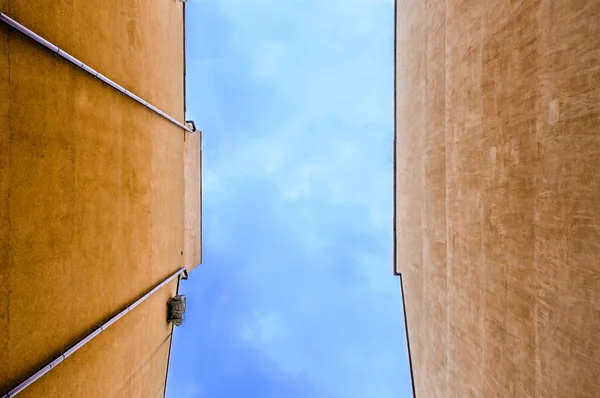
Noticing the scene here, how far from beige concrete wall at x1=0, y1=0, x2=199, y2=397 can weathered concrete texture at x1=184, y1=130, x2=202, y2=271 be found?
261 cm

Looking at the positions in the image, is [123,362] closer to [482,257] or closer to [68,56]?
[68,56]

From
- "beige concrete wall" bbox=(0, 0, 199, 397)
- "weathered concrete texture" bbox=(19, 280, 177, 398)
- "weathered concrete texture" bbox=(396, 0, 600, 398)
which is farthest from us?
"weathered concrete texture" bbox=(19, 280, 177, 398)

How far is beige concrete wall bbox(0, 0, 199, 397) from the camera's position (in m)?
4.90

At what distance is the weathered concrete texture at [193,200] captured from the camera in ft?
45.4

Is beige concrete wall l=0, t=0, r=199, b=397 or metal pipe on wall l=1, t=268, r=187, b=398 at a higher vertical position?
beige concrete wall l=0, t=0, r=199, b=397

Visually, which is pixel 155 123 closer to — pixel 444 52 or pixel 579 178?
pixel 444 52

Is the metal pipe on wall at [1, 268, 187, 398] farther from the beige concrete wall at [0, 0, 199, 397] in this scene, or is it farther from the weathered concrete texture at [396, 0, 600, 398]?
the weathered concrete texture at [396, 0, 600, 398]

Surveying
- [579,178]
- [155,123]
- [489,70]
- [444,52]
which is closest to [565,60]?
[579,178]

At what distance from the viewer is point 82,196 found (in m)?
6.54

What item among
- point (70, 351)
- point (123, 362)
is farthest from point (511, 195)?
point (123, 362)

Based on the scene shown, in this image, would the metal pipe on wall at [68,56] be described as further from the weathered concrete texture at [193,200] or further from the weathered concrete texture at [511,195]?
the weathered concrete texture at [511,195]

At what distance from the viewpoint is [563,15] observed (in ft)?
16.2

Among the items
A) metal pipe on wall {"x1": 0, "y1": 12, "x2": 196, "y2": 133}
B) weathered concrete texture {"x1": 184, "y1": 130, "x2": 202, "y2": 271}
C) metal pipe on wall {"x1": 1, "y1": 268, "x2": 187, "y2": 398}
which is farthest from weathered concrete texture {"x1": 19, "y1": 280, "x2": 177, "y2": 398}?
metal pipe on wall {"x1": 0, "y1": 12, "x2": 196, "y2": 133}

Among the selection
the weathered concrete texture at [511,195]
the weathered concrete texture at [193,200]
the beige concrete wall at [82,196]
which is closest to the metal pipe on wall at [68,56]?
the beige concrete wall at [82,196]
